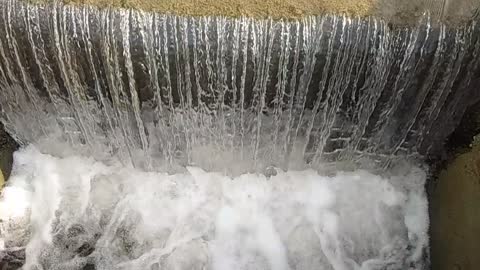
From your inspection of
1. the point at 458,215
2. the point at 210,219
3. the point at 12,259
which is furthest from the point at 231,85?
the point at 12,259

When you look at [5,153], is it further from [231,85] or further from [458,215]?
[458,215]

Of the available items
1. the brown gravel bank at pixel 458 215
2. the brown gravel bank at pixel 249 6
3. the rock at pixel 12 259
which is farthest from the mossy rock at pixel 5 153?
the brown gravel bank at pixel 458 215

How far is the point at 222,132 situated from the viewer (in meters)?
3.33

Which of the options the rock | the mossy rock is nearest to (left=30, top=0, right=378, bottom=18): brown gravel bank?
the mossy rock

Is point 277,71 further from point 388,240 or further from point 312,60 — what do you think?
point 388,240

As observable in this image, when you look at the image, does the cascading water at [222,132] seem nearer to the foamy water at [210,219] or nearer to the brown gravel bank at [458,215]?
the foamy water at [210,219]

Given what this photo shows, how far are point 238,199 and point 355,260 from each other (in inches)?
27.3

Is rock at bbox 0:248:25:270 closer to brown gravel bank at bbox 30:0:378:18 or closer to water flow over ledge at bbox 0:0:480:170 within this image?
water flow over ledge at bbox 0:0:480:170

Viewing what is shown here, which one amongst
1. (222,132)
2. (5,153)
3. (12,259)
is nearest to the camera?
(222,132)

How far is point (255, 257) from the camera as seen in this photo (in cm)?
347

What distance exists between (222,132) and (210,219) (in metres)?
0.52

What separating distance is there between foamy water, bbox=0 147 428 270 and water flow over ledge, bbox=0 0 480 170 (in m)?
0.15

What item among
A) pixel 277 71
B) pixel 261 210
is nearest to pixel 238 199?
pixel 261 210

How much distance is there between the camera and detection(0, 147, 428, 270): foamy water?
11.4 ft
